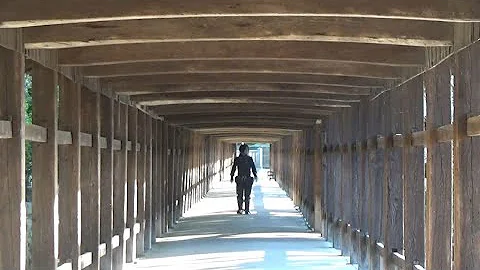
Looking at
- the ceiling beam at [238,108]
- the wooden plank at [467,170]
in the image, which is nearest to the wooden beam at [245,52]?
the wooden plank at [467,170]

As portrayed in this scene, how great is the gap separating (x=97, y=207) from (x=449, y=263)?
12.6 feet

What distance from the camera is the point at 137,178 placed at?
11547 millimetres

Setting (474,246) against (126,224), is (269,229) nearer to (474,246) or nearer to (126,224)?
(126,224)

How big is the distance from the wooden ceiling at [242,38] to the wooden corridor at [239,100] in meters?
0.01

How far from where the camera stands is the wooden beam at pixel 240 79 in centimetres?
848

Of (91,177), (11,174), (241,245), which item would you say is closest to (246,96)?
(241,245)

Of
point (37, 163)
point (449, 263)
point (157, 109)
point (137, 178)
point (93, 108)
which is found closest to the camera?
point (449, 263)

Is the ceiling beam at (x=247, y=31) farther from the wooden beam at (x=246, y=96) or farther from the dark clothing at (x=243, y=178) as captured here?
the dark clothing at (x=243, y=178)

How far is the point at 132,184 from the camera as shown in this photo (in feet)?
34.6

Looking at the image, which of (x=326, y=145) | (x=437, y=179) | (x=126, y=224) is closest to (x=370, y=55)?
(x=437, y=179)

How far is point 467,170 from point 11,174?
288 centimetres

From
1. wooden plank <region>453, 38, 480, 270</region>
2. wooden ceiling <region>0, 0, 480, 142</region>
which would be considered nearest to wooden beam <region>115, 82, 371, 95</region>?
wooden ceiling <region>0, 0, 480, 142</region>

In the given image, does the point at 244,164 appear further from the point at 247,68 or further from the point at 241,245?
the point at 247,68

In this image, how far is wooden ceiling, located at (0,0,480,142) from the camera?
4.64 meters
